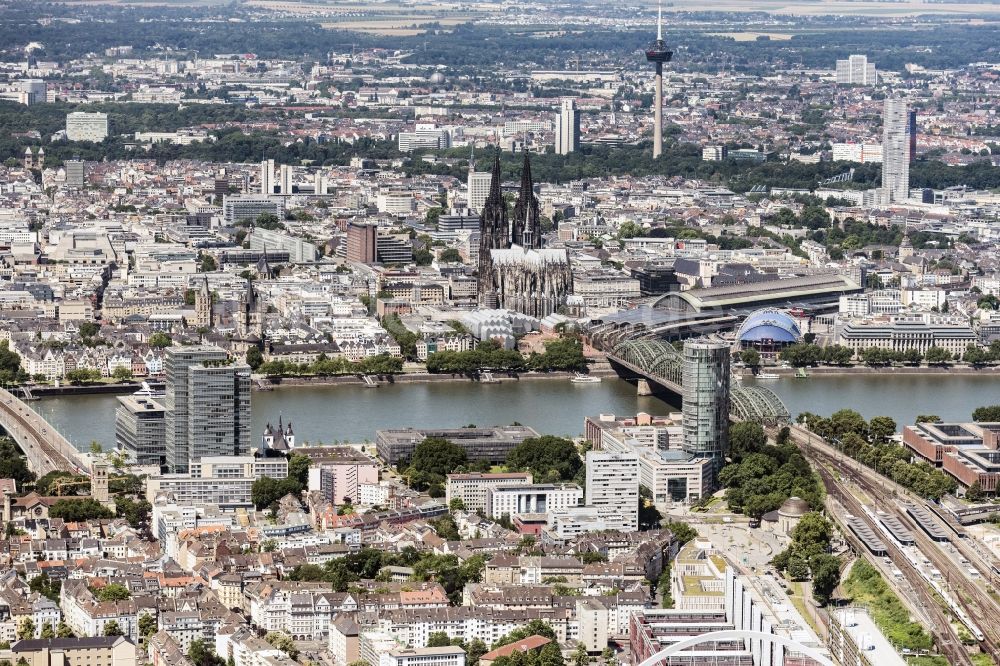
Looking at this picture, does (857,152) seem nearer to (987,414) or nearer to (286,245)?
(286,245)

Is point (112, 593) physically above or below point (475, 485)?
above

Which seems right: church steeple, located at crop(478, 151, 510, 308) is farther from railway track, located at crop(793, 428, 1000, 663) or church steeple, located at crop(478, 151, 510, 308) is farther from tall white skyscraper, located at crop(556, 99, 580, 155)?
tall white skyscraper, located at crop(556, 99, 580, 155)

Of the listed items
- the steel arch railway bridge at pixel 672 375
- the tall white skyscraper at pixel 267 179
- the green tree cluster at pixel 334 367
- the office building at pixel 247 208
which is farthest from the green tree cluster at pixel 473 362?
the tall white skyscraper at pixel 267 179

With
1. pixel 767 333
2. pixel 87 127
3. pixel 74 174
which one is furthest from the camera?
pixel 87 127

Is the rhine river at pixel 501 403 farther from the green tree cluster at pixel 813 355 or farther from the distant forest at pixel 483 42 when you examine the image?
the distant forest at pixel 483 42

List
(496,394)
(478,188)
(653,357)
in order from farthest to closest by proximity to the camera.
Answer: (478,188), (653,357), (496,394)

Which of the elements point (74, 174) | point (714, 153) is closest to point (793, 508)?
point (74, 174)

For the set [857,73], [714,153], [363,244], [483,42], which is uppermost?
[363,244]
